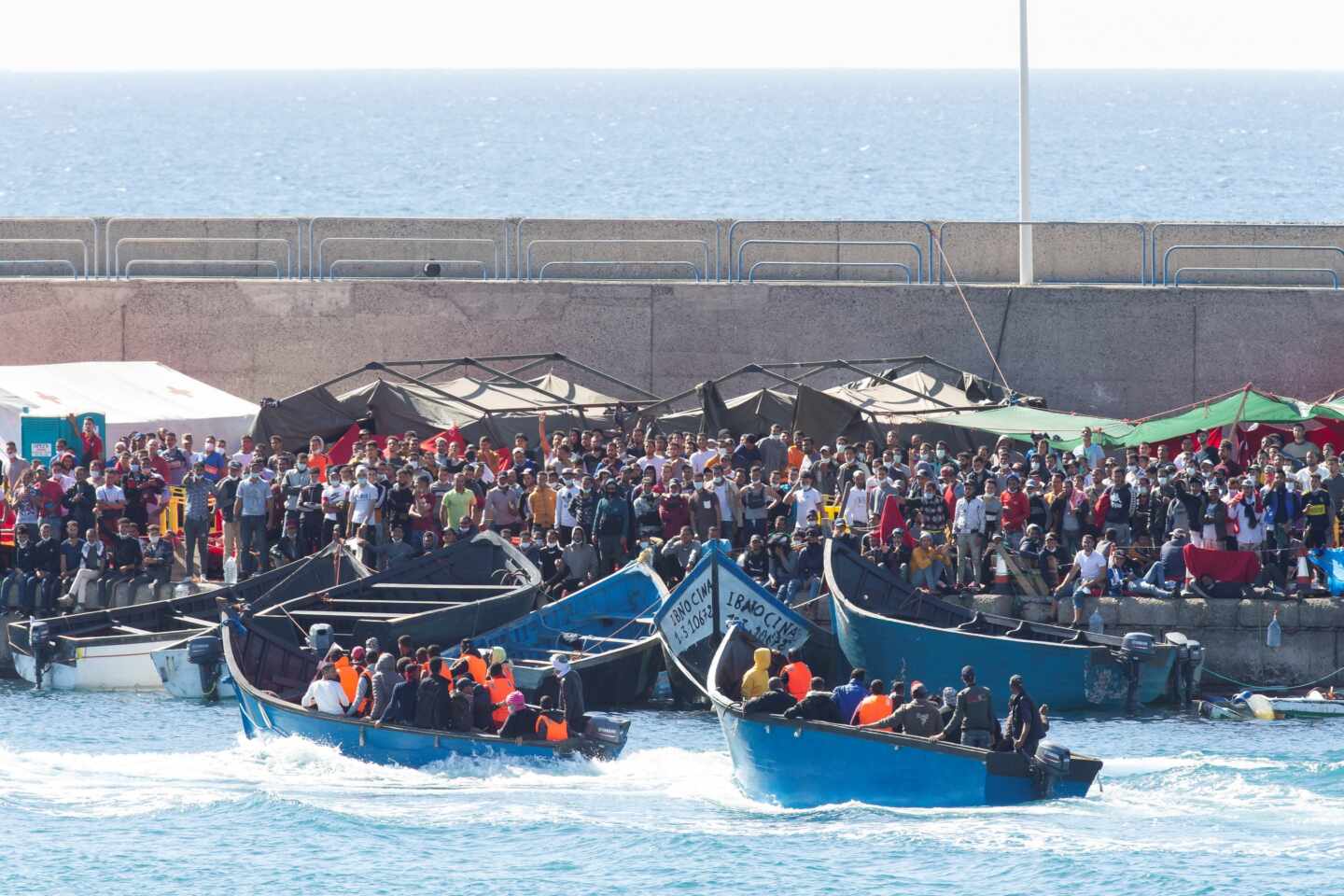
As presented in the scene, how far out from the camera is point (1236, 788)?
21.9 meters

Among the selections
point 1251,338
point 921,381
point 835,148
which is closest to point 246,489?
point 921,381

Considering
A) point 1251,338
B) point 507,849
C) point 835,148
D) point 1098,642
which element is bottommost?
point 507,849

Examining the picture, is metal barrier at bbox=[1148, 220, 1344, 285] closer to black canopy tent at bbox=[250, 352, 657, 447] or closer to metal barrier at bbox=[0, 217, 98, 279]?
black canopy tent at bbox=[250, 352, 657, 447]

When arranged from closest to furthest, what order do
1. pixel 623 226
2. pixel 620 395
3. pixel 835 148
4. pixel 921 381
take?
1. pixel 921 381
2. pixel 620 395
3. pixel 623 226
4. pixel 835 148

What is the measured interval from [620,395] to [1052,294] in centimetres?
702

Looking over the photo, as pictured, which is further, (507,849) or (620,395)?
(620,395)

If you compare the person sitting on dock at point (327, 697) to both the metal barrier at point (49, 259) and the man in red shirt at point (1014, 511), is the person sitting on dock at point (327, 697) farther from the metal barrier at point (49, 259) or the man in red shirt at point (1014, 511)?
the metal barrier at point (49, 259)

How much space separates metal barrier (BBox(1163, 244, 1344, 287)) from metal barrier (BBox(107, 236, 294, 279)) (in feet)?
48.2

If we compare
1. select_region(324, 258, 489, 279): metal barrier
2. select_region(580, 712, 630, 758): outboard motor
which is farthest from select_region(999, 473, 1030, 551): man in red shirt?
select_region(324, 258, 489, 279): metal barrier

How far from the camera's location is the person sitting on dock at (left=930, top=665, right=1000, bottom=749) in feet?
69.4

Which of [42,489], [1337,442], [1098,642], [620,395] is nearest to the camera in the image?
[1098,642]

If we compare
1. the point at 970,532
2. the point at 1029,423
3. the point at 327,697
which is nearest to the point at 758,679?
the point at 327,697

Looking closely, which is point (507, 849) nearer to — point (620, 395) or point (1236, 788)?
point (1236, 788)

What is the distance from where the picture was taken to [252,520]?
93.1ft
